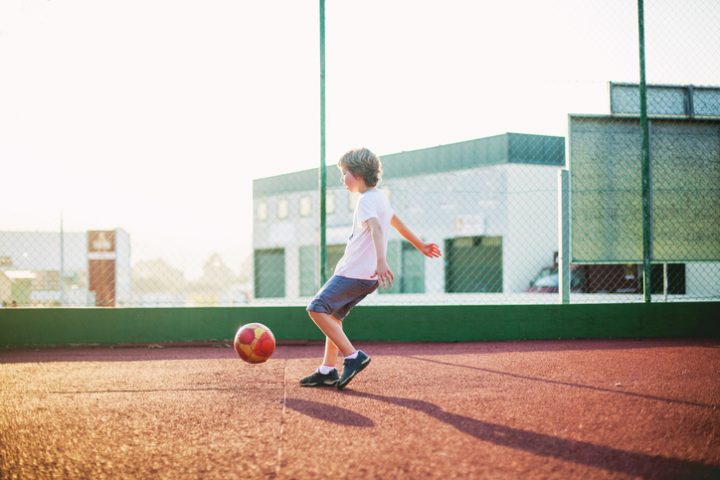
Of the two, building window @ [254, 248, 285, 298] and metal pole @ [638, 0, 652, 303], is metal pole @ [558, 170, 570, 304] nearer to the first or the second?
metal pole @ [638, 0, 652, 303]

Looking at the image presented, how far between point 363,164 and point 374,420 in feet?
5.74

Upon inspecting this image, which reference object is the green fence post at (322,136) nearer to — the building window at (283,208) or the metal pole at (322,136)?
the metal pole at (322,136)

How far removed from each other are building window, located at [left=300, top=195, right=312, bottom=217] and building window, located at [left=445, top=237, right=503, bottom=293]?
799 cm

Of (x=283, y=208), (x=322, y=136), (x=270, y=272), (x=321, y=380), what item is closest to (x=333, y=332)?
(x=321, y=380)

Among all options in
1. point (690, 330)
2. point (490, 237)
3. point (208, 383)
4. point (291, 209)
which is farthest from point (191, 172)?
point (291, 209)

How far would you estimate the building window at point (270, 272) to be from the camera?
3325cm

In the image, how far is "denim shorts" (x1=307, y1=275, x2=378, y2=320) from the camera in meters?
4.03

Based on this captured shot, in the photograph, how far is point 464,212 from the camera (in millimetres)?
26500

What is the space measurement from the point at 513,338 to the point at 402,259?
21217 millimetres

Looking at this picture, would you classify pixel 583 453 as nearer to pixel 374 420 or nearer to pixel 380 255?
pixel 374 420

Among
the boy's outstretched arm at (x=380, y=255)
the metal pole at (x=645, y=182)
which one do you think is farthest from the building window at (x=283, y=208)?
the boy's outstretched arm at (x=380, y=255)

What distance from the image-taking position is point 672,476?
2.13 m

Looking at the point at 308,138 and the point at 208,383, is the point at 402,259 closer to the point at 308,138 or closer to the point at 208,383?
the point at 308,138

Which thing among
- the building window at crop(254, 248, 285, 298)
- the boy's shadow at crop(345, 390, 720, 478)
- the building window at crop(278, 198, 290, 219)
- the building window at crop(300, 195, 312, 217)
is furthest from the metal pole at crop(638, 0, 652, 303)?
the building window at crop(254, 248, 285, 298)
